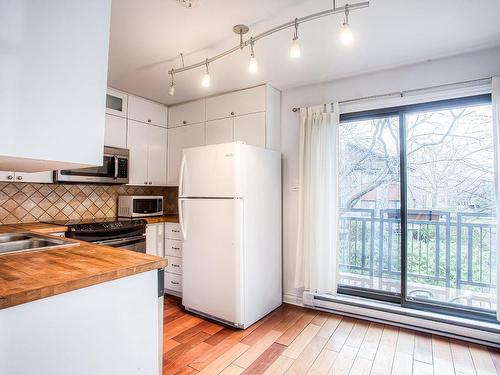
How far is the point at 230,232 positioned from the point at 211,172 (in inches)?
23.5

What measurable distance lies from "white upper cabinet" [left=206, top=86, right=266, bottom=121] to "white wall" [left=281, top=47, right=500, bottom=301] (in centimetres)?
37

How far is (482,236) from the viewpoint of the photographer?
253cm

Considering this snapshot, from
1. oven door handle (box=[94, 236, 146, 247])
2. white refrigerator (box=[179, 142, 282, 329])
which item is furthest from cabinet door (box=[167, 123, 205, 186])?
oven door handle (box=[94, 236, 146, 247])

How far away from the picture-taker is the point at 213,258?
8.95 feet

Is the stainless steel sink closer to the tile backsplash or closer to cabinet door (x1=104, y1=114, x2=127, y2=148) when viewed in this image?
the tile backsplash

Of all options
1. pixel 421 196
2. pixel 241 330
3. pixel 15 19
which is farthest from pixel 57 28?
pixel 421 196

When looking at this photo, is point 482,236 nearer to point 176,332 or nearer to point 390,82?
point 390,82

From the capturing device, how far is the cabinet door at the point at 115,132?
323 cm

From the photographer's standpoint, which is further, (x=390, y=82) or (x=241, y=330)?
(x=390, y=82)

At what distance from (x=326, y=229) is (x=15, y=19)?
2.68 m

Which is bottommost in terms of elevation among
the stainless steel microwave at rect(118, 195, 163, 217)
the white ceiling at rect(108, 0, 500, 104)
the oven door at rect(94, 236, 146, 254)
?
the oven door at rect(94, 236, 146, 254)

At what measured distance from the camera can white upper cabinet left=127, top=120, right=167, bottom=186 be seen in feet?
11.5

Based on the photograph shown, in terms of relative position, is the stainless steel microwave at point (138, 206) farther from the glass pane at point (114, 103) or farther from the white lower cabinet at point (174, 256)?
the glass pane at point (114, 103)

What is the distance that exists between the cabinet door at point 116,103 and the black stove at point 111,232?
4.18 ft
